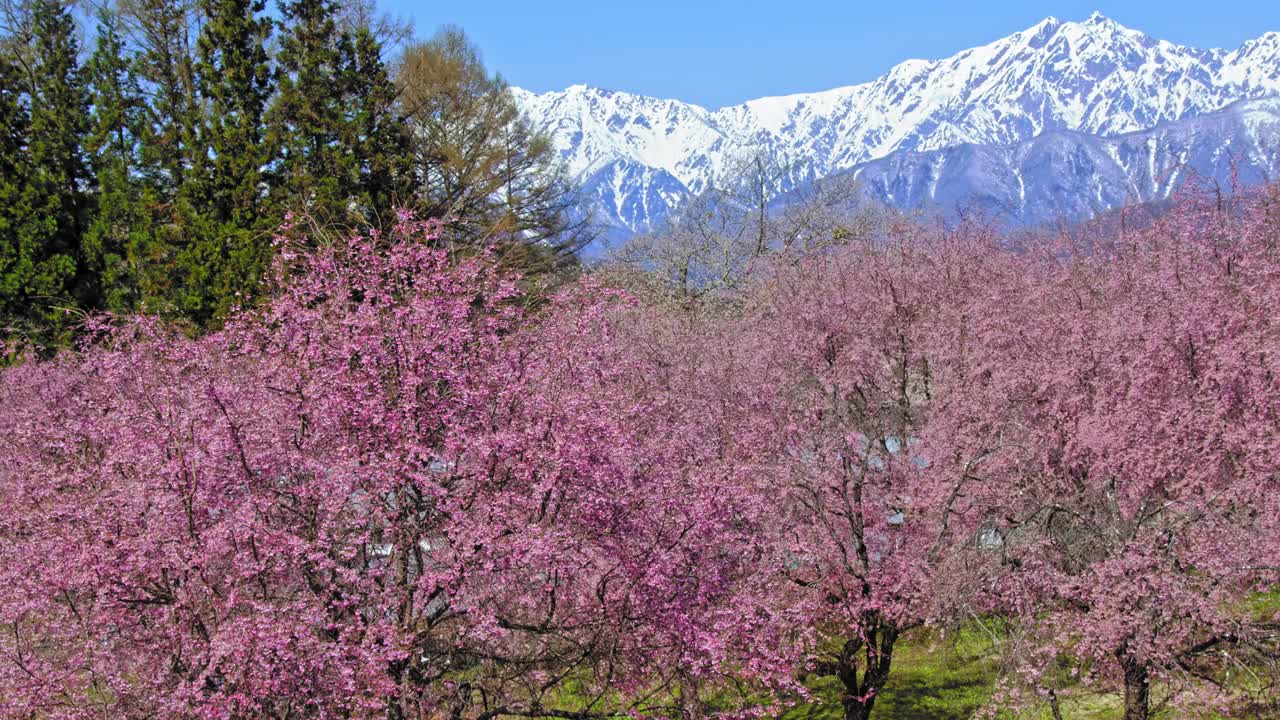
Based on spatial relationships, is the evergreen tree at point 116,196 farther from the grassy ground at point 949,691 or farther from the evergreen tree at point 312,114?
the grassy ground at point 949,691

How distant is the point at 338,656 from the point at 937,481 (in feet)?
29.9

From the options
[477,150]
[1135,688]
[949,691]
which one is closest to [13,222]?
[477,150]

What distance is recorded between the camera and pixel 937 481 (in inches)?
545

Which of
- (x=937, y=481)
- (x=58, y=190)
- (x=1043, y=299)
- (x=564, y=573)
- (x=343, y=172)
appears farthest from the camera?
(x=58, y=190)

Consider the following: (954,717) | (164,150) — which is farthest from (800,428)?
(164,150)

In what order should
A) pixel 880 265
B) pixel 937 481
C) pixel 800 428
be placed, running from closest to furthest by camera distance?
pixel 937 481 < pixel 800 428 < pixel 880 265

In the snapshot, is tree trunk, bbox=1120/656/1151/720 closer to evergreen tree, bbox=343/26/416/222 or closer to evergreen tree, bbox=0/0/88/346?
evergreen tree, bbox=343/26/416/222

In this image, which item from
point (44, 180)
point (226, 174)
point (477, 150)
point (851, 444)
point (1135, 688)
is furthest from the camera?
point (477, 150)

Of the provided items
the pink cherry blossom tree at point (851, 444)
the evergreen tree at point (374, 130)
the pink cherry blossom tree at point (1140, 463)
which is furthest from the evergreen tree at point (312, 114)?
the pink cherry blossom tree at point (1140, 463)

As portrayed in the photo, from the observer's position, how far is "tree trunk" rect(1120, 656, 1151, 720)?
11.1m

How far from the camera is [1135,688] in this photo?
1131 centimetres

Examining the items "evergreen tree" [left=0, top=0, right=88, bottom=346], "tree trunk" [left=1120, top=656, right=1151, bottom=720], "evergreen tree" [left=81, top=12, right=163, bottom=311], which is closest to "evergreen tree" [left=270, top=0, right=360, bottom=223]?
"evergreen tree" [left=81, top=12, right=163, bottom=311]

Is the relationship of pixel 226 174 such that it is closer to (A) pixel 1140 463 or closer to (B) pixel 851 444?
(B) pixel 851 444

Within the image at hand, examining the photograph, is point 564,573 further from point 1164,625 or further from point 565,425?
point 1164,625
